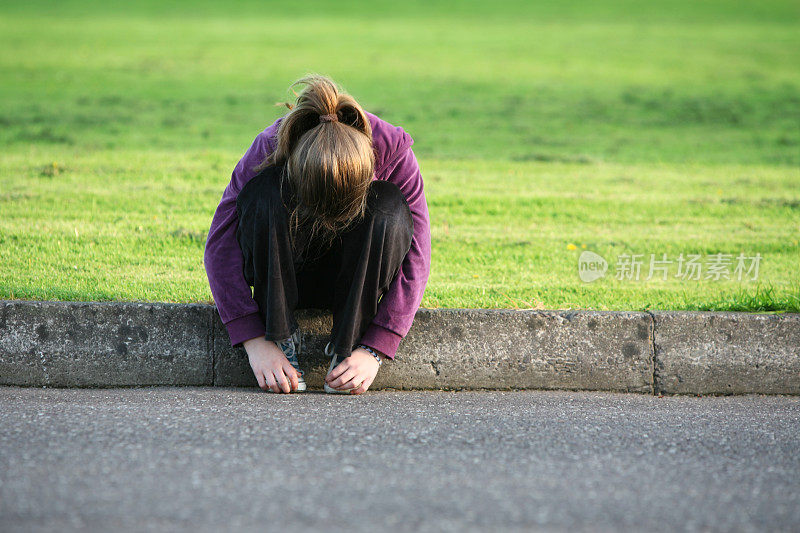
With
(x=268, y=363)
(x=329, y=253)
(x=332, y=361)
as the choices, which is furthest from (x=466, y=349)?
(x=268, y=363)

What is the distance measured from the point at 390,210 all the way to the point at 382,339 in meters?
0.54

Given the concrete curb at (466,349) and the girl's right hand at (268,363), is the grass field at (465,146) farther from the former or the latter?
the girl's right hand at (268,363)

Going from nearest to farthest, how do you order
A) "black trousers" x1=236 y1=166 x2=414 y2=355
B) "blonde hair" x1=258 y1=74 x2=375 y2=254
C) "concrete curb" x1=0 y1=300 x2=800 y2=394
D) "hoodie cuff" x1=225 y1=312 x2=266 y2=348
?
"blonde hair" x1=258 y1=74 x2=375 y2=254 → "black trousers" x1=236 y1=166 x2=414 y2=355 → "hoodie cuff" x1=225 y1=312 x2=266 y2=348 → "concrete curb" x1=0 y1=300 x2=800 y2=394

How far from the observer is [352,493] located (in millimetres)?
2381

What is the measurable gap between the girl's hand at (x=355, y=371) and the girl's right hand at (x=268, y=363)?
7.4 inches

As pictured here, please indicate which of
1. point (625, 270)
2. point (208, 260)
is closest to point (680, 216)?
point (625, 270)

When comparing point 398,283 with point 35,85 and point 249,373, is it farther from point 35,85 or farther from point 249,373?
point 35,85

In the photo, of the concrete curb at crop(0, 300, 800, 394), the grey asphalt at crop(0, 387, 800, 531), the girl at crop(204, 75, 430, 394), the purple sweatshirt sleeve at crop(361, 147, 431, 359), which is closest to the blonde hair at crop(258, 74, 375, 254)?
the girl at crop(204, 75, 430, 394)

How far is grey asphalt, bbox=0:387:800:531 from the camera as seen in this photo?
223cm

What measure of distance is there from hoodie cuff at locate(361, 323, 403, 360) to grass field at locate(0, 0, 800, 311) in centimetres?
67

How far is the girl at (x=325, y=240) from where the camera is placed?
3143mm

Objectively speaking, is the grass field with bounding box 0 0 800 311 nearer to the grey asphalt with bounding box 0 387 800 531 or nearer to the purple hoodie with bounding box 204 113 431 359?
the purple hoodie with bounding box 204 113 431 359

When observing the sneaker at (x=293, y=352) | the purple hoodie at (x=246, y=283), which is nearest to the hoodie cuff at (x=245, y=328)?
the purple hoodie at (x=246, y=283)

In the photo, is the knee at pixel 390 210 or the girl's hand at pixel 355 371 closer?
the knee at pixel 390 210
